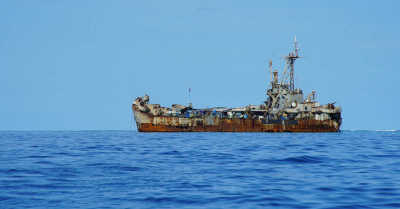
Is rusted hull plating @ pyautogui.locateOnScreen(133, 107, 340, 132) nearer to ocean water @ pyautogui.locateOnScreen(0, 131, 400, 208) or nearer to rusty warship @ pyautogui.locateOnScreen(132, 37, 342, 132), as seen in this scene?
rusty warship @ pyautogui.locateOnScreen(132, 37, 342, 132)

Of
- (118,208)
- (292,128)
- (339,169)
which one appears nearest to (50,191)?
(118,208)

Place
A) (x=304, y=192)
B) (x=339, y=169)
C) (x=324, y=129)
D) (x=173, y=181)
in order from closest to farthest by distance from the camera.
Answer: (x=304, y=192) → (x=173, y=181) → (x=339, y=169) → (x=324, y=129)

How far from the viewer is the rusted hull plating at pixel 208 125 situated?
80188 mm

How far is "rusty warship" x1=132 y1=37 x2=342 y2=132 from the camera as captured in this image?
79625mm

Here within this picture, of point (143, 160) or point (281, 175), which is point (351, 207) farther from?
point (143, 160)

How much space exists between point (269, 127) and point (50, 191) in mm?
68184

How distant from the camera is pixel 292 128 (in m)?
79.8

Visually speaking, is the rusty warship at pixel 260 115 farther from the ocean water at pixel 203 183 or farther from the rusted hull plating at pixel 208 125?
the ocean water at pixel 203 183

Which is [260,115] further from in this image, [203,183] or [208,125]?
[203,183]

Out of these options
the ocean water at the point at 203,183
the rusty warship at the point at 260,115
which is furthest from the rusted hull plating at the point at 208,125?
the ocean water at the point at 203,183

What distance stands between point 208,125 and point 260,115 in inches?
440

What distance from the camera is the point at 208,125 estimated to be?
3302 inches

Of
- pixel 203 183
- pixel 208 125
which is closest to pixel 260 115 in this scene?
pixel 208 125

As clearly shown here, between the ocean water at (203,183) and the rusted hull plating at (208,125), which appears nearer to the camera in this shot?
the ocean water at (203,183)
